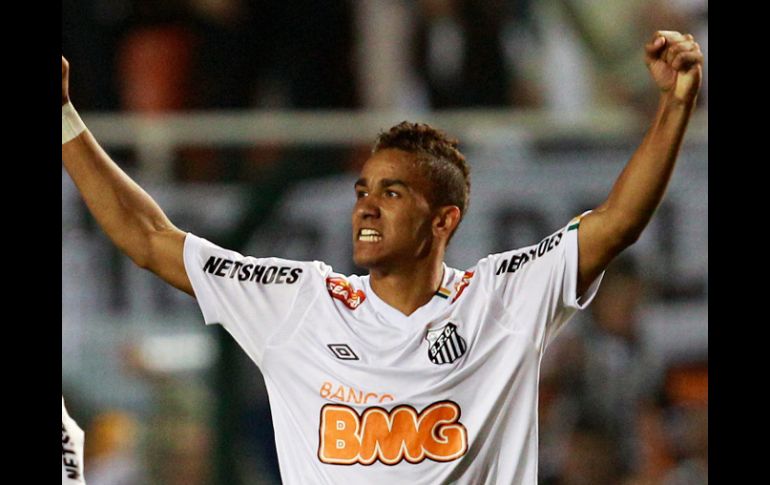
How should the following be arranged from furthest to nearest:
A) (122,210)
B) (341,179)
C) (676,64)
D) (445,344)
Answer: (341,179), (122,210), (445,344), (676,64)

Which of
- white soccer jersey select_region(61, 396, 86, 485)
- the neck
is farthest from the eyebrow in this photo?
white soccer jersey select_region(61, 396, 86, 485)

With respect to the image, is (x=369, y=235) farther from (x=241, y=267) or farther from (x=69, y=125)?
(x=69, y=125)

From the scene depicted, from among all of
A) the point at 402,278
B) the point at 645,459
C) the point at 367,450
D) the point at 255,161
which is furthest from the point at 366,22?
the point at 367,450

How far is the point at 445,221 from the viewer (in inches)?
177

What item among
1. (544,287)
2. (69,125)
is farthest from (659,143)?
(69,125)

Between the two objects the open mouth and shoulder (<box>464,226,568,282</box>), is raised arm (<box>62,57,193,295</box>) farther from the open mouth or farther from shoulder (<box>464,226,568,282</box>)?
shoulder (<box>464,226,568,282</box>)

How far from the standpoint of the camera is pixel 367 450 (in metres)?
4.03

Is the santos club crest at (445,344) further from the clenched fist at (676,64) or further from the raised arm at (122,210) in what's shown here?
the clenched fist at (676,64)

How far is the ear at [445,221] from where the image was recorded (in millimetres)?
4461

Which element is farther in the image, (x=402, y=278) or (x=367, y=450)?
(x=402, y=278)

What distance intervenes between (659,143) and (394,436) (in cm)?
126

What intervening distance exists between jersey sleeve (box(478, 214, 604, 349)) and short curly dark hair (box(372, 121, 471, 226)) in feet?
1.42
